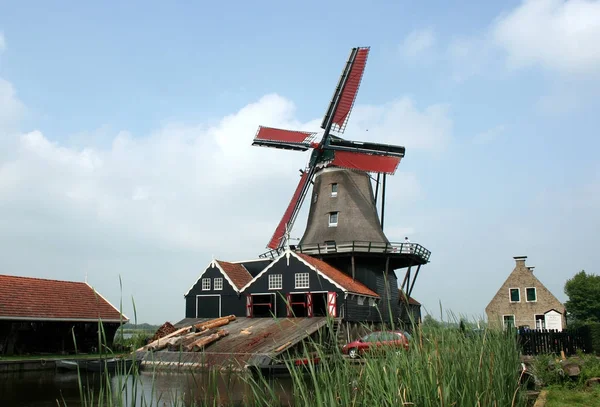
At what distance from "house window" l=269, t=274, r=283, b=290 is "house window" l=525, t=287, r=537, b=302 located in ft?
55.9

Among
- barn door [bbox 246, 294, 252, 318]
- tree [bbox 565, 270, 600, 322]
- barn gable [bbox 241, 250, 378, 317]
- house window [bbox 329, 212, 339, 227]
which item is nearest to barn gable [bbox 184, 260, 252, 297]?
barn door [bbox 246, 294, 252, 318]

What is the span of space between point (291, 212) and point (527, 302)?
16068 mm

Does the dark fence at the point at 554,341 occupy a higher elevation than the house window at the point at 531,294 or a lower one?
lower

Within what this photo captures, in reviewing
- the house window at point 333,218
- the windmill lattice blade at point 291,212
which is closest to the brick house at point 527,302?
the house window at point 333,218

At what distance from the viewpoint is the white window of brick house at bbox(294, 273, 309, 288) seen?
25.7m

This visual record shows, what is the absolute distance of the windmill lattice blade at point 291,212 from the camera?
31.3m

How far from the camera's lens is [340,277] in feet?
84.5

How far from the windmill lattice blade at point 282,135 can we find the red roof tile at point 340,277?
776cm

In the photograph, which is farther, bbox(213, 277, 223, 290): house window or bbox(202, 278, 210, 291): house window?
bbox(202, 278, 210, 291): house window

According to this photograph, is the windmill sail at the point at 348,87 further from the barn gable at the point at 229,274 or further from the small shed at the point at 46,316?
the small shed at the point at 46,316

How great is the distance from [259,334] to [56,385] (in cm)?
814

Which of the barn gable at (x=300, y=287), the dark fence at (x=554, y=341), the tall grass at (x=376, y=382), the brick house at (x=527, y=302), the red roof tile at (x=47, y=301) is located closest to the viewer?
the tall grass at (x=376, y=382)

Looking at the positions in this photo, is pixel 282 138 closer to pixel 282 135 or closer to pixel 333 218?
pixel 282 135

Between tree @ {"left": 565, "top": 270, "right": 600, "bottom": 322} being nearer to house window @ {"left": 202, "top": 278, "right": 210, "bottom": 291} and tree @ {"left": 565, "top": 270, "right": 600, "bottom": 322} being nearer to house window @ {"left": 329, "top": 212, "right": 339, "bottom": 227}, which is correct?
house window @ {"left": 329, "top": 212, "right": 339, "bottom": 227}
